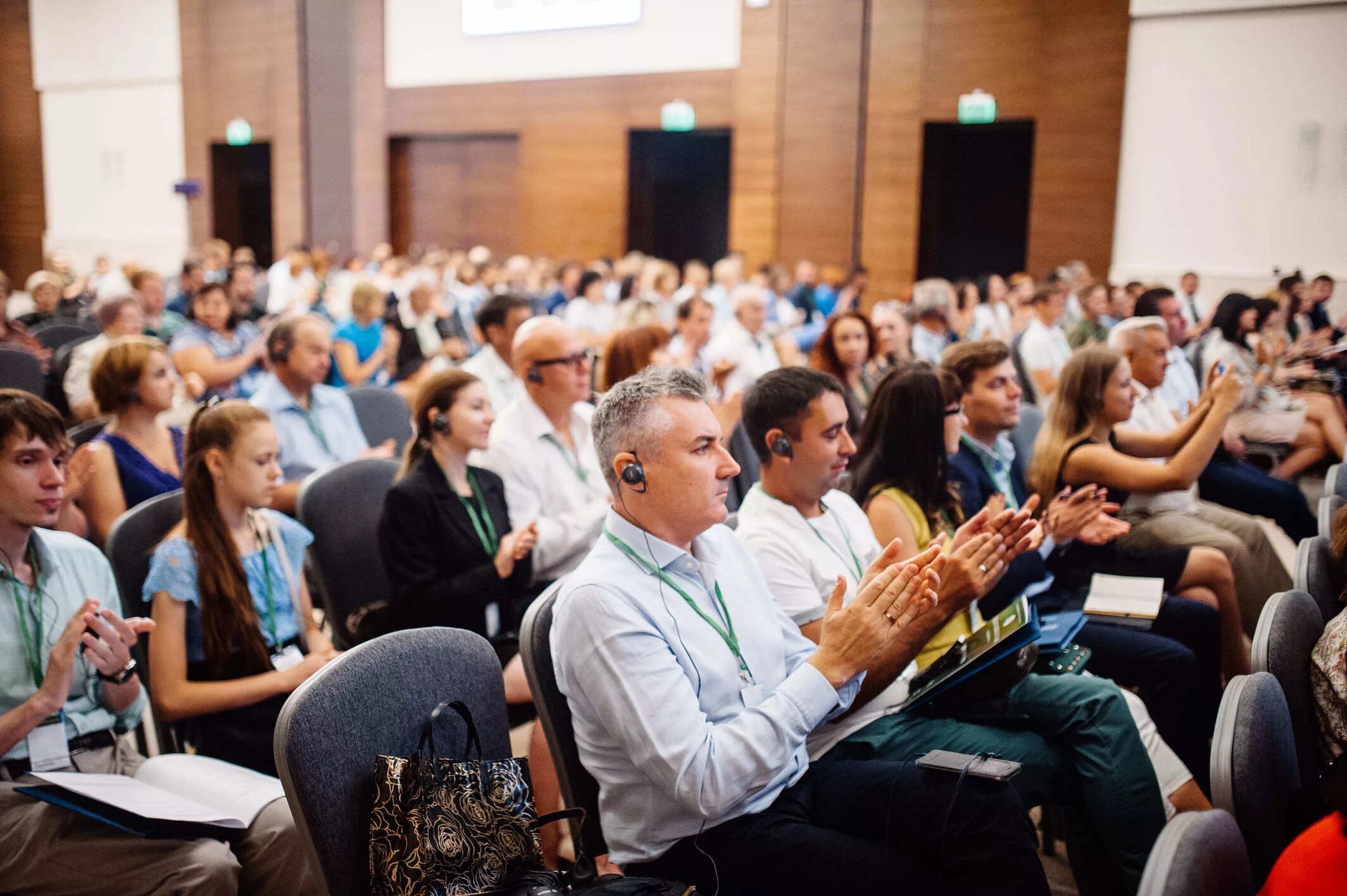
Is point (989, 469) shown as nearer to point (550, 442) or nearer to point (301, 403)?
point (550, 442)

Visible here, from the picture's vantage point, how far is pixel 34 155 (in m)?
9.84

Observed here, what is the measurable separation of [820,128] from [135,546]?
9.88 metres

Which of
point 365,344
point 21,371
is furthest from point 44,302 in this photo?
point 21,371

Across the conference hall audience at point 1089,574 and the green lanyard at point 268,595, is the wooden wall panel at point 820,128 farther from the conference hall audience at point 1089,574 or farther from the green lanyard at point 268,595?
the green lanyard at point 268,595

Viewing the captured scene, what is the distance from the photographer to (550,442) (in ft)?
11.1

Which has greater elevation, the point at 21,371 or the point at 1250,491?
the point at 21,371

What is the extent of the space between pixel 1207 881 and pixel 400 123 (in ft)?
50.8

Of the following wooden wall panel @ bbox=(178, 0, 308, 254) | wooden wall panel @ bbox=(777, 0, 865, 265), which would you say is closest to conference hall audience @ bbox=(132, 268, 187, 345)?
wooden wall panel @ bbox=(777, 0, 865, 265)

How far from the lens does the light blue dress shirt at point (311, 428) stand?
4.12 meters

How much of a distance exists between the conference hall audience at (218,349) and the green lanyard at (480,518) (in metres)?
2.84

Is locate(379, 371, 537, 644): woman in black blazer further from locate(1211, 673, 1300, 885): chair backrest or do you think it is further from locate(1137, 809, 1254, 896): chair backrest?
locate(1137, 809, 1254, 896): chair backrest

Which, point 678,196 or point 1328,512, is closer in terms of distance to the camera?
point 1328,512

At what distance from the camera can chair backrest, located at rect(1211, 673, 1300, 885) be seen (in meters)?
1.58

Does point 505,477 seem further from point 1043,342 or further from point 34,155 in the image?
point 34,155
